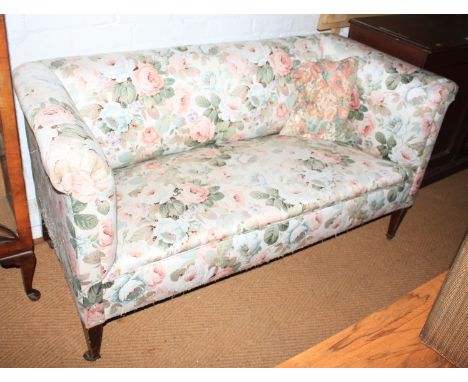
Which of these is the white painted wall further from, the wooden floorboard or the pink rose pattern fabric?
the wooden floorboard

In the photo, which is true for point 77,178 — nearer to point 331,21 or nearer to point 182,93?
point 182,93

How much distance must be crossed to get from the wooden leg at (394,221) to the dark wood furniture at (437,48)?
53 centimetres

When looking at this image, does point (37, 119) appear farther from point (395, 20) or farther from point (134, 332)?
point (395, 20)

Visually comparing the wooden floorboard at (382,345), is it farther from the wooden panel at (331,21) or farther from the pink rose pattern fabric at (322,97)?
the wooden panel at (331,21)

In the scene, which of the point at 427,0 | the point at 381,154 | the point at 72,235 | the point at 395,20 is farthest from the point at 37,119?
the point at 427,0

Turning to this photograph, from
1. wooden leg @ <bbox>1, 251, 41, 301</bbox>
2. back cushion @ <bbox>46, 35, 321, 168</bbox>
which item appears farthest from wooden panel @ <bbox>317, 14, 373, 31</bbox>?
wooden leg @ <bbox>1, 251, 41, 301</bbox>

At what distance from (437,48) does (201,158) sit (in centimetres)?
112

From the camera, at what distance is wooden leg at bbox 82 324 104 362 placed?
1282 mm

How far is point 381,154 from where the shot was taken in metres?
1.84

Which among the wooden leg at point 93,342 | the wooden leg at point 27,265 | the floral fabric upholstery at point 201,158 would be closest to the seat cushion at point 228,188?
the floral fabric upholstery at point 201,158

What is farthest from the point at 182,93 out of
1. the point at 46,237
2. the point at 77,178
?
the point at 46,237

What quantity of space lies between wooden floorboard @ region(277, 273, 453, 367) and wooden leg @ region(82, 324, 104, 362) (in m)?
0.64

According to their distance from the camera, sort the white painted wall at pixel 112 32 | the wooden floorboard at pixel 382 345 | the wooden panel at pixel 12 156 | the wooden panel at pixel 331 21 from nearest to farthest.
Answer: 1. the wooden floorboard at pixel 382 345
2. the wooden panel at pixel 12 156
3. the white painted wall at pixel 112 32
4. the wooden panel at pixel 331 21

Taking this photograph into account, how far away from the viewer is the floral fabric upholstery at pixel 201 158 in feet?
3.71
